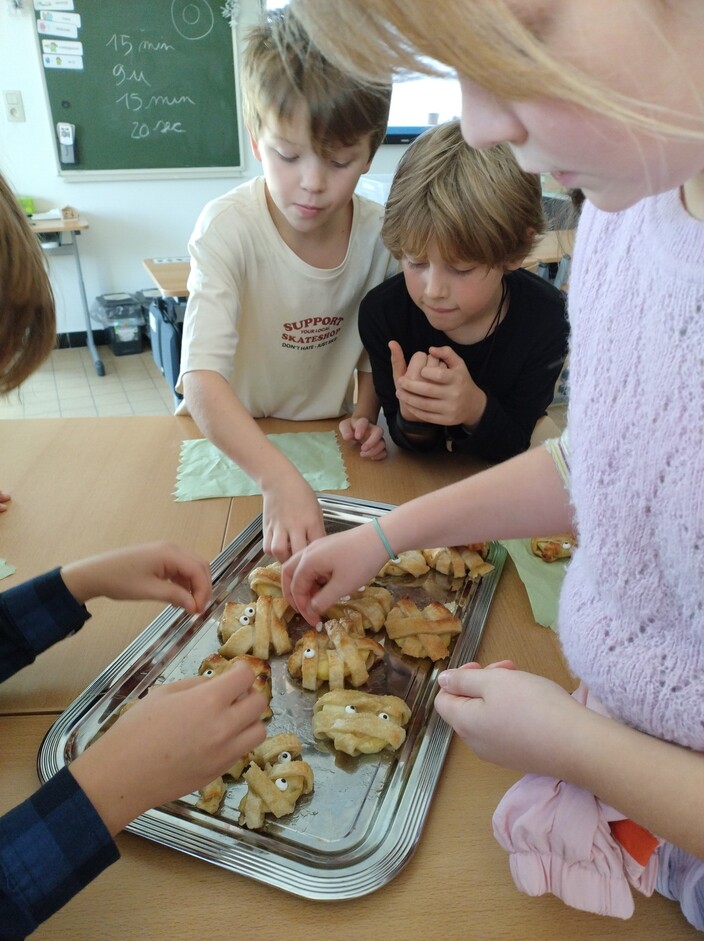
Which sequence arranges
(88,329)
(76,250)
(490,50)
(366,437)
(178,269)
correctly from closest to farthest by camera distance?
(490,50), (366,437), (178,269), (76,250), (88,329)

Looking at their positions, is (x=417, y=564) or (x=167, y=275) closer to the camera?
(x=417, y=564)

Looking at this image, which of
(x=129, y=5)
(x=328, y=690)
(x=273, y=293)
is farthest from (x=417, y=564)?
(x=129, y=5)

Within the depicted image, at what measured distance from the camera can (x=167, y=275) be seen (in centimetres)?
285

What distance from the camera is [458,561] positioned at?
0.90 metres

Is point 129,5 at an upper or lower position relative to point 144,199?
upper

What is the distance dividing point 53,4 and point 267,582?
3.70 meters

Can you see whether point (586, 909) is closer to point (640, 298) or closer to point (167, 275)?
point (640, 298)

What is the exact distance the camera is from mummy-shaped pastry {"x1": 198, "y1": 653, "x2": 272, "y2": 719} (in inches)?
→ 28.0

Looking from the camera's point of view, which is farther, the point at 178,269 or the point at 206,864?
the point at 178,269

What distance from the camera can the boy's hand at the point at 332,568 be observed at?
0.80 metres

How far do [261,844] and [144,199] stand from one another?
4016 mm

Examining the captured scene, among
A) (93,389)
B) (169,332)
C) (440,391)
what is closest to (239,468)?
(440,391)

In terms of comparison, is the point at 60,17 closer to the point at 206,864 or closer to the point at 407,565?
the point at 407,565

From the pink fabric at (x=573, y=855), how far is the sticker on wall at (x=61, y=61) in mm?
4046
